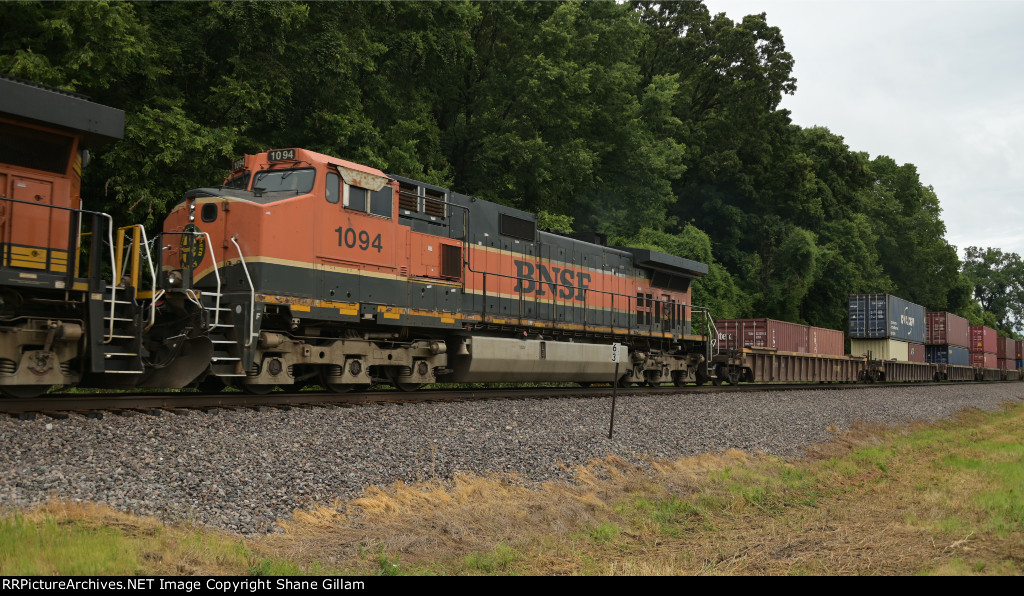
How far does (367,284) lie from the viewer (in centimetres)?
1148

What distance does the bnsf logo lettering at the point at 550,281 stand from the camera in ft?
50.6

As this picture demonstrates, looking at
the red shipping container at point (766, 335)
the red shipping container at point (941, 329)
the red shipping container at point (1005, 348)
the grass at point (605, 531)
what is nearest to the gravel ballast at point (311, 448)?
the grass at point (605, 531)

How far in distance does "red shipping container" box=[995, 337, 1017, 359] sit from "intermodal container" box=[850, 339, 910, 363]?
2021 cm

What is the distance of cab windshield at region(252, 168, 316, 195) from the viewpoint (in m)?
10.7

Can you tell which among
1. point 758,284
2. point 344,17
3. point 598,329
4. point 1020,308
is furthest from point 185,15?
point 1020,308

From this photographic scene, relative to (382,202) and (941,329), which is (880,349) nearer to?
(941,329)

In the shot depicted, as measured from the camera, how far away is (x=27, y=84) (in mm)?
7781

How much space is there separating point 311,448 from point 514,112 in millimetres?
21171

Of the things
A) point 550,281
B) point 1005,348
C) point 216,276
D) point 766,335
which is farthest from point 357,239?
point 1005,348

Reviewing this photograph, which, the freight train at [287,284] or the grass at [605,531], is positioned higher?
the freight train at [287,284]

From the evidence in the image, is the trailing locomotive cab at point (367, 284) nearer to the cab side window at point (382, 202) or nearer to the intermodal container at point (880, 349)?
the cab side window at point (382, 202)

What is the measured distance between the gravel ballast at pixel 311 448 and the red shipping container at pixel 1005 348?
47.1 metres

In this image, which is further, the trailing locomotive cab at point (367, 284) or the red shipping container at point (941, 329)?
the red shipping container at point (941, 329)

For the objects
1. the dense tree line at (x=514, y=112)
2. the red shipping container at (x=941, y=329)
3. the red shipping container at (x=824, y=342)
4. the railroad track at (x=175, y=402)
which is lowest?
the railroad track at (x=175, y=402)
